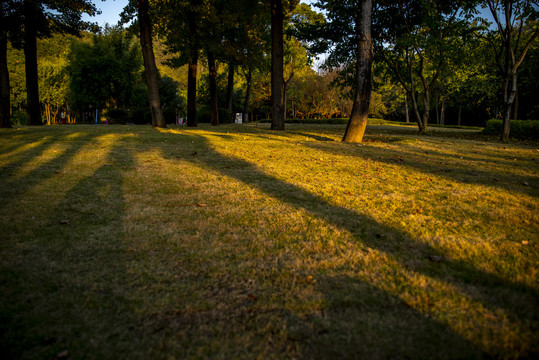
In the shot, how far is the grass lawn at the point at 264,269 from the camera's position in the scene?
1.57 metres

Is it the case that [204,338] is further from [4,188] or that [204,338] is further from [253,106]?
[253,106]

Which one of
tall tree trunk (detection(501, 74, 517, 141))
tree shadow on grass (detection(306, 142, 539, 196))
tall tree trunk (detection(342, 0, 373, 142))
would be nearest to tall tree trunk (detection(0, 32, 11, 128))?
tree shadow on grass (detection(306, 142, 539, 196))

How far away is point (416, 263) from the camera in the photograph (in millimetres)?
2412

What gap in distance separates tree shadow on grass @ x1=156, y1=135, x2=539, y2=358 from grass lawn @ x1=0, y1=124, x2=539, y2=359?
0.01 m

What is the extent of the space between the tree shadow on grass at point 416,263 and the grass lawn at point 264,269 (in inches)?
0.6

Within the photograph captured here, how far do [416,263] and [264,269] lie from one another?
1285mm

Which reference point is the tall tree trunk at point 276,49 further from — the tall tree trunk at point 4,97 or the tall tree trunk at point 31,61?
the tall tree trunk at point 31,61

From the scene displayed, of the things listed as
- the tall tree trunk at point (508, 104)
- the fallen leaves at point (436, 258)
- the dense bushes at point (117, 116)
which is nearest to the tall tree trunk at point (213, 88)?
the tall tree trunk at point (508, 104)

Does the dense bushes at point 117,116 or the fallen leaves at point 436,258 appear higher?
the dense bushes at point 117,116

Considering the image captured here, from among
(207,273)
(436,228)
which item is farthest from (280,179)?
(207,273)

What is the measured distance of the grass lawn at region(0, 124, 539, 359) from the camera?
1.57 metres

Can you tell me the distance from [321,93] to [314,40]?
29.3 metres

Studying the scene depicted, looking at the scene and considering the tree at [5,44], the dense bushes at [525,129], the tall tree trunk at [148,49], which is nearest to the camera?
the tree at [5,44]

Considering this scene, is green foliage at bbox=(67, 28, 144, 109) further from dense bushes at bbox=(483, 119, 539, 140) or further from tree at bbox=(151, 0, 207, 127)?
dense bushes at bbox=(483, 119, 539, 140)
